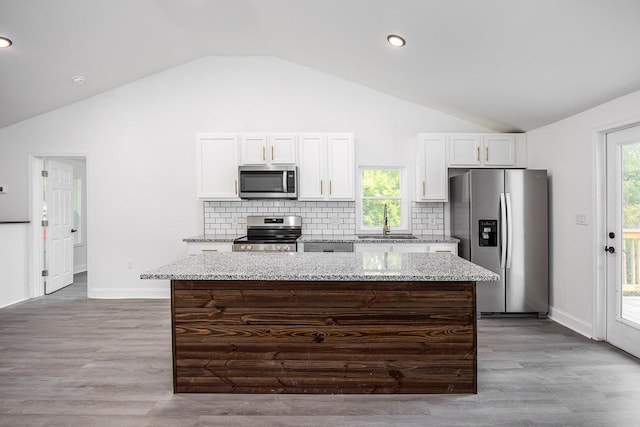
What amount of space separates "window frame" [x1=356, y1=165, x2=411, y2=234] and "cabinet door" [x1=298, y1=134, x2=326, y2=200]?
2.06ft

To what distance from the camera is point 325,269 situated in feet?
8.21

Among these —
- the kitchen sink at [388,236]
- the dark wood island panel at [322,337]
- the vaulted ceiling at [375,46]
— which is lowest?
the dark wood island panel at [322,337]

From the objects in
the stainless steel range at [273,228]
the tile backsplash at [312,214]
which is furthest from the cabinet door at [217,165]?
the stainless steel range at [273,228]

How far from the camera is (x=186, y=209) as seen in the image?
5410mm

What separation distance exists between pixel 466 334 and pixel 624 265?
1983 mm

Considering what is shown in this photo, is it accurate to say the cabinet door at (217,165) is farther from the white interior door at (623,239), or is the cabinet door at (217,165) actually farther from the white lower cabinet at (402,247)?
the white interior door at (623,239)

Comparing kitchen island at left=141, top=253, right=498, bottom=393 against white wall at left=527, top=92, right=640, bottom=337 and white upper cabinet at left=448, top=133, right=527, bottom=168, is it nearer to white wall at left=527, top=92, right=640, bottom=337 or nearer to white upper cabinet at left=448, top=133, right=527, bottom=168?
white wall at left=527, top=92, right=640, bottom=337

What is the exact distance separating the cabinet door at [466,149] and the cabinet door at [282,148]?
2.00m

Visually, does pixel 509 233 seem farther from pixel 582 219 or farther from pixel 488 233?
pixel 582 219

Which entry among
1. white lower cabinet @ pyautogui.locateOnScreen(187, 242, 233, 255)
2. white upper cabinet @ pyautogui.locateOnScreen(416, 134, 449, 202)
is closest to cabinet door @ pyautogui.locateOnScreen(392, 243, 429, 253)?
white upper cabinet @ pyautogui.locateOnScreen(416, 134, 449, 202)

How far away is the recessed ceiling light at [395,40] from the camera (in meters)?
3.52

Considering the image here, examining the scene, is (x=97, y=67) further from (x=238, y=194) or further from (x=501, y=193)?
(x=501, y=193)

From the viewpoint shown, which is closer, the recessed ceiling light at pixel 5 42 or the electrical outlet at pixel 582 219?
the recessed ceiling light at pixel 5 42

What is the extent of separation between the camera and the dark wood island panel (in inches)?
100
